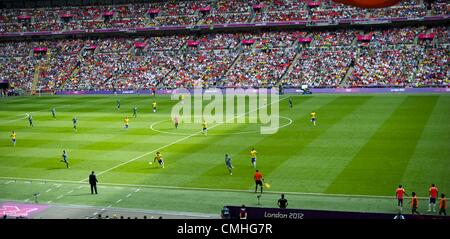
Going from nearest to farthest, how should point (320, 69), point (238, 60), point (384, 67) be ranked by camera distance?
1. point (384, 67)
2. point (320, 69)
3. point (238, 60)

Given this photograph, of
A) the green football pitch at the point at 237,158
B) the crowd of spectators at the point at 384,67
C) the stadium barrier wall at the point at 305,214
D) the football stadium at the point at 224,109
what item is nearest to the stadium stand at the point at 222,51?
the crowd of spectators at the point at 384,67

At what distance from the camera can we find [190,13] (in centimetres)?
9800

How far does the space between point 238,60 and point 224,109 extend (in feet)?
87.3

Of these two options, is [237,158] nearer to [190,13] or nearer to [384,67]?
[384,67]

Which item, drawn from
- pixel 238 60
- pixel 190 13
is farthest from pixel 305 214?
pixel 190 13

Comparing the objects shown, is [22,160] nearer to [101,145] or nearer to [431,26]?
[101,145]

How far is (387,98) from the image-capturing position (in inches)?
2552

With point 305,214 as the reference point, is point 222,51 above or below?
above

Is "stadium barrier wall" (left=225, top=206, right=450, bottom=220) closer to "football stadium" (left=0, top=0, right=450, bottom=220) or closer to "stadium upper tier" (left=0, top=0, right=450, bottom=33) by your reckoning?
"football stadium" (left=0, top=0, right=450, bottom=220)

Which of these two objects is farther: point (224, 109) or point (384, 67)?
point (384, 67)

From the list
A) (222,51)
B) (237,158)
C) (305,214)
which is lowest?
(305,214)

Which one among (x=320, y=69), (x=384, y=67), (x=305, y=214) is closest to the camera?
(x=305, y=214)

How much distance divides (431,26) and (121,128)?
53.8 m
